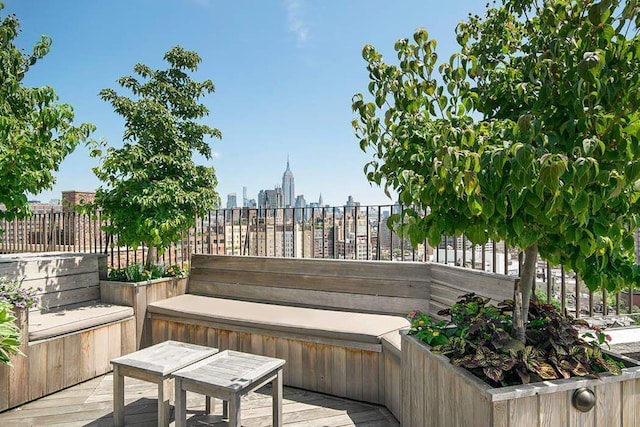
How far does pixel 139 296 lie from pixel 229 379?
2021mm

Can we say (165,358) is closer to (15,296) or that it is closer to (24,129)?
(15,296)

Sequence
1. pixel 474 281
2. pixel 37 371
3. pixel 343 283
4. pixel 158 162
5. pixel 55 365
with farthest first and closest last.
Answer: pixel 158 162
pixel 343 283
pixel 55 365
pixel 37 371
pixel 474 281

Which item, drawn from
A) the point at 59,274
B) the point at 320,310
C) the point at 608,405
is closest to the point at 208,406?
the point at 320,310

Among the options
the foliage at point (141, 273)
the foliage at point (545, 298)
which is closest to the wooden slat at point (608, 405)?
the foliage at point (545, 298)

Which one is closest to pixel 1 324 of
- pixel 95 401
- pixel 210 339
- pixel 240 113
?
pixel 95 401

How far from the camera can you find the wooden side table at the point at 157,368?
7.36 feet

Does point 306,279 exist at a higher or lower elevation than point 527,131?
lower

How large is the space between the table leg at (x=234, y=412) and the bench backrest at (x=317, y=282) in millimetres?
1572

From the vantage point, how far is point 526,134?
1.19m

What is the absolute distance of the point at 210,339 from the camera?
338cm

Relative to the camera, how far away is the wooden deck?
251cm

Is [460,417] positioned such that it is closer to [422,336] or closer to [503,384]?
[503,384]

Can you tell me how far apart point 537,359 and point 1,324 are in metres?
2.29

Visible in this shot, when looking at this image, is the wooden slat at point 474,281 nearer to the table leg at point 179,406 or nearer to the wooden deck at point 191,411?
the wooden deck at point 191,411
